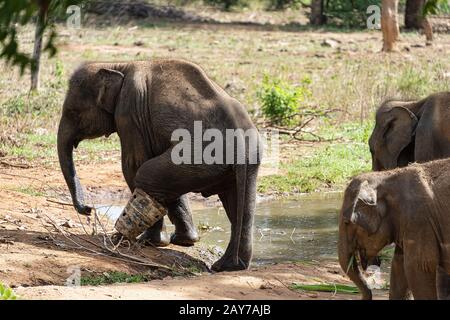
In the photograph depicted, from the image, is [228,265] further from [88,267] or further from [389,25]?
[389,25]

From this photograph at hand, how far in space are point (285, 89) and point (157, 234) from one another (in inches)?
284

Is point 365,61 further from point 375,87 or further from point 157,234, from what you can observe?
point 157,234

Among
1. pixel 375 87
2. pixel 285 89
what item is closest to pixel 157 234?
pixel 285 89

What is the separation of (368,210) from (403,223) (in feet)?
0.79

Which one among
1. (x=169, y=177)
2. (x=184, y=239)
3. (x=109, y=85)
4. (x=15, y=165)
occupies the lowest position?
(x=15, y=165)

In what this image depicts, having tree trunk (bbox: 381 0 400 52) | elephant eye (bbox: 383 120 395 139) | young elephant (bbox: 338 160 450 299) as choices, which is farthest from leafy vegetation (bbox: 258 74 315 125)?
tree trunk (bbox: 381 0 400 52)

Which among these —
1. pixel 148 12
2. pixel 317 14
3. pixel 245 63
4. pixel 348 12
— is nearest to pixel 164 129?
pixel 245 63

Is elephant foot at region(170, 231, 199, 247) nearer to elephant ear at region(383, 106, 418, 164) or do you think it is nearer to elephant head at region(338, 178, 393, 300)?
elephant ear at region(383, 106, 418, 164)

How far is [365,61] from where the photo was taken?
72.7ft

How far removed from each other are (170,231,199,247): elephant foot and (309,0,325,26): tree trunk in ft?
78.8

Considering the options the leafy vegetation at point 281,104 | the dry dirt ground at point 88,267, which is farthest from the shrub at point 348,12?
the dry dirt ground at point 88,267

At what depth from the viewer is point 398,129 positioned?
9328mm

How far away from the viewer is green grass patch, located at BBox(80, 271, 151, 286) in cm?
830
